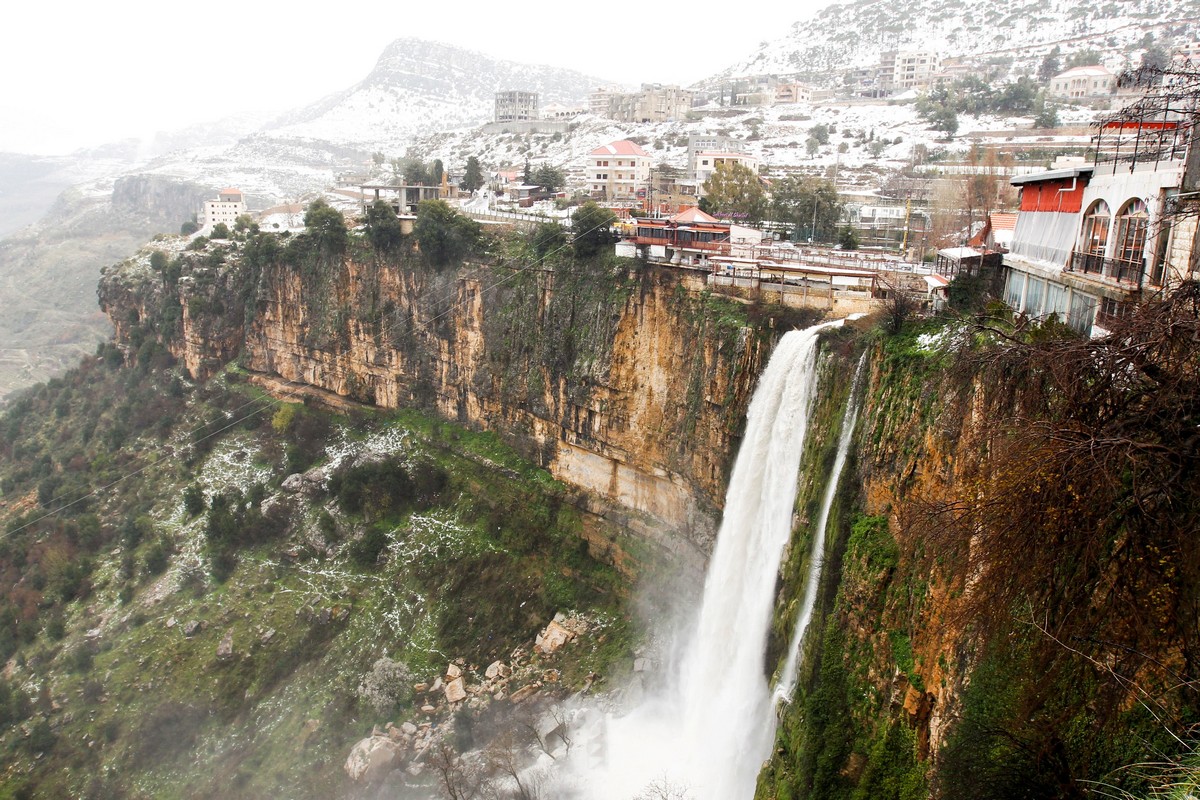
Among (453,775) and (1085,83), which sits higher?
(1085,83)

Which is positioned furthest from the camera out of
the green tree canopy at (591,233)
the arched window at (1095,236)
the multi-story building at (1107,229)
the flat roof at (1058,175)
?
the green tree canopy at (591,233)

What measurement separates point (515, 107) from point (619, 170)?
2250 inches

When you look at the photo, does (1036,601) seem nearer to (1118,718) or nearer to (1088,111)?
(1118,718)

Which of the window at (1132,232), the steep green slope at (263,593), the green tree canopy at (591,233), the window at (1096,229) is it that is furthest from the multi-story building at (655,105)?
the window at (1132,232)

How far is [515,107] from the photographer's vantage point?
113m

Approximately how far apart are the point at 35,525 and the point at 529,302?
27.8 metres

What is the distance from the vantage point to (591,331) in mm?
32656

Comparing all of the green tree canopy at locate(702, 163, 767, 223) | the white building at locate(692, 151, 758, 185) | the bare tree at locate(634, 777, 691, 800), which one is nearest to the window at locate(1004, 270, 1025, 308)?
the bare tree at locate(634, 777, 691, 800)

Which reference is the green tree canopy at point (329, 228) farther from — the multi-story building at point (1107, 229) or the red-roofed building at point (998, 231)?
the multi-story building at point (1107, 229)

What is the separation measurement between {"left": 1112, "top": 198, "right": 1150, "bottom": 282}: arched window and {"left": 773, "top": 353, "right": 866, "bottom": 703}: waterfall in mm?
5838

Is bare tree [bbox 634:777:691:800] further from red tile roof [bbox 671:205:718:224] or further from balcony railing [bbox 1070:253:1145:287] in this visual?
red tile roof [bbox 671:205:718:224]

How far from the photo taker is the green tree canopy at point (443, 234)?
39.4 metres

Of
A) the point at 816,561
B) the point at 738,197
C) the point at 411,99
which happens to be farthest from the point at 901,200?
the point at 411,99

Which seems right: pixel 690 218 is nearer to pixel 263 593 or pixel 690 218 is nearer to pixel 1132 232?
pixel 1132 232
